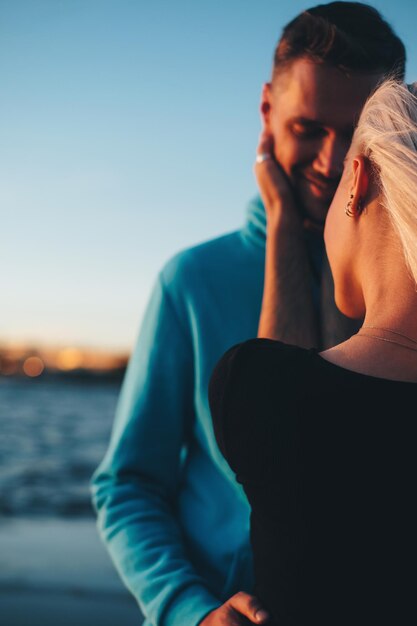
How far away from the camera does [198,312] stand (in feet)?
6.54

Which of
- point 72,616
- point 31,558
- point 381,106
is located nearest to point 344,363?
point 381,106

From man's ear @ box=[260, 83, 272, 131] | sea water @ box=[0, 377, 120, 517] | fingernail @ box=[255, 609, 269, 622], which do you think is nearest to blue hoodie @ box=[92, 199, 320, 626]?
man's ear @ box=[260, 83, 272, 131]

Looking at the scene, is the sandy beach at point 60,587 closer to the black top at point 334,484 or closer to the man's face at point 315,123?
the man's face at point 315,123

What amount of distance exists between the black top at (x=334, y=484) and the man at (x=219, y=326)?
64 centimetres

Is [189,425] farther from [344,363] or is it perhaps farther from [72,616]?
[72,616]

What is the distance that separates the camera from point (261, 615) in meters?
1.24

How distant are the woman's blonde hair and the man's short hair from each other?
0.65 metres

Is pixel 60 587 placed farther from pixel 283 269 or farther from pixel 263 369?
pixel 263 369

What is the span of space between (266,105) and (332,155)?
0.39 m

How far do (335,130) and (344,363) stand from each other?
1.08 meters

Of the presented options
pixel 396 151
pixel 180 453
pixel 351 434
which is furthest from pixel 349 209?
pixel 180 453

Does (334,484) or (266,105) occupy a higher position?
(266,105)

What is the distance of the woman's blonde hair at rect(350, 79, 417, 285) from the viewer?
3.75 ft

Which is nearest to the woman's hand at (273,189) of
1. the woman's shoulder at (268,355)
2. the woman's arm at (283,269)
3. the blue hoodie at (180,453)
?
the woman's arm at (283,269)
